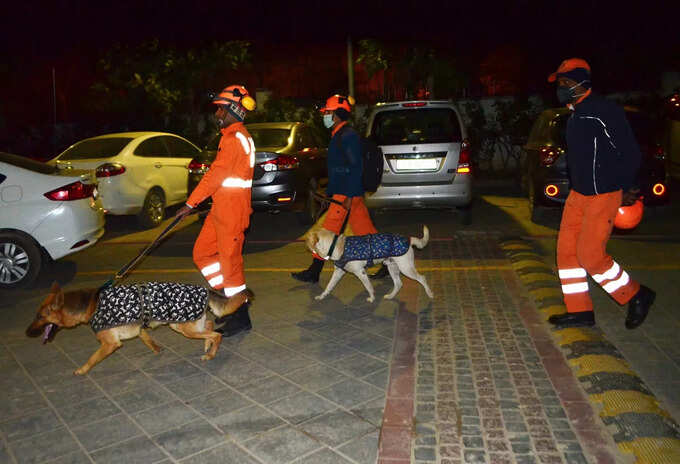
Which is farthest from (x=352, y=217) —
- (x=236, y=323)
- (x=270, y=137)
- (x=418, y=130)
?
(x=270, y=137)

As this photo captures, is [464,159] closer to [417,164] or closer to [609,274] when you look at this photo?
[417,164]

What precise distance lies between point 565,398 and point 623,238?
542cm

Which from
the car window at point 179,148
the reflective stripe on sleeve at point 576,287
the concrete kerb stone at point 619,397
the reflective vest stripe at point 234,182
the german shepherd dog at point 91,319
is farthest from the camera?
the car window at point 179,148

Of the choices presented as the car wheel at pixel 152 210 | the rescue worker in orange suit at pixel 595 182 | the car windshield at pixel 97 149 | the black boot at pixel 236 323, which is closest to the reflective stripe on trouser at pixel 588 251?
the rescue worker in orange suit at pixel 595 182

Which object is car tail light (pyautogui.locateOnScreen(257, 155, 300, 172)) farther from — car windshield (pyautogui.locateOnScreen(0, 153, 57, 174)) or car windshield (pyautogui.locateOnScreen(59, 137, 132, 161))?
car windshield (pyautogui.locateOnScreen(0, 153, 57, 174))

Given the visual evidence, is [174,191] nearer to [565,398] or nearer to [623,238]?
[623,238]

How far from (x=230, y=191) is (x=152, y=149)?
6.31m

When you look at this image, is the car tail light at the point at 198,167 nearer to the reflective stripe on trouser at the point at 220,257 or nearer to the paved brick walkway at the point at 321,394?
the paved brick walkway at the point at 321,394

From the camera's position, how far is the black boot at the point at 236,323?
5.21 metres

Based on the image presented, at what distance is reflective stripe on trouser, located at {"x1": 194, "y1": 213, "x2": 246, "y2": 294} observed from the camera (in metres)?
5.01

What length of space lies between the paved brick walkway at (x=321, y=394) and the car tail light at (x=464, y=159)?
11.8 feet

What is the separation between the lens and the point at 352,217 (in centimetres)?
669

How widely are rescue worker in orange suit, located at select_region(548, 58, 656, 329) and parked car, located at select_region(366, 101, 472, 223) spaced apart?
13.9 ft

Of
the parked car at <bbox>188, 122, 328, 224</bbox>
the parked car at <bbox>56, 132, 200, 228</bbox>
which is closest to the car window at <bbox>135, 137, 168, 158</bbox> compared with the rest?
the parked car at <bbox>56, 132, 200, 228</bbox>
